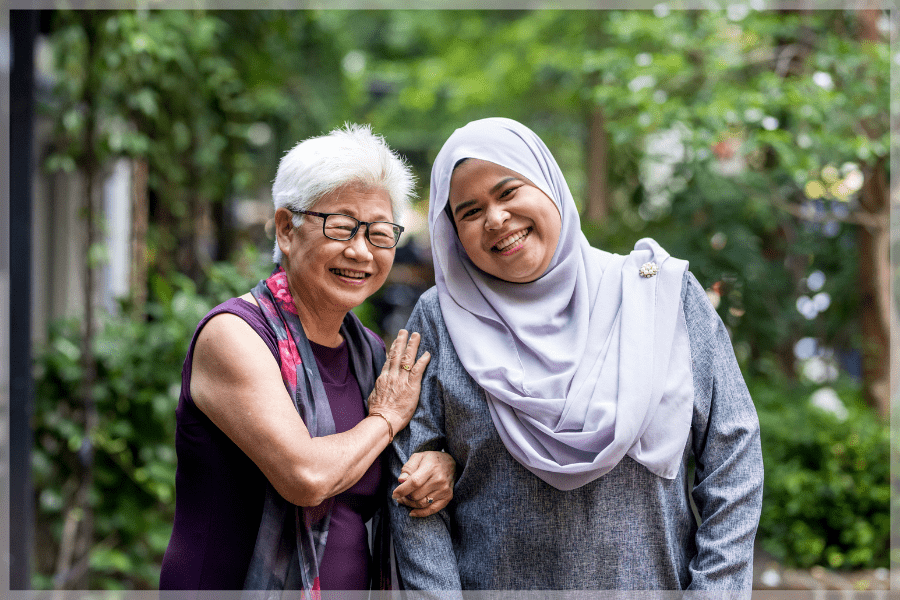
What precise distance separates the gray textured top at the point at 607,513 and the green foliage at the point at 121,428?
2.17 metres

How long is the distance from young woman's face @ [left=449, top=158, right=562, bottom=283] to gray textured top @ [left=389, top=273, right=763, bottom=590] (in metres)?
0.29

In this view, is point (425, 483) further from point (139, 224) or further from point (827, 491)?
point (139, 224)

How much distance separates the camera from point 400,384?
1.78 meters

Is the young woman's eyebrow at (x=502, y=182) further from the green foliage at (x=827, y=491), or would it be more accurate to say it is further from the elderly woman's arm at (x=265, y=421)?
the green foliage at (x=827, y=491)

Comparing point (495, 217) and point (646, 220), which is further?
point (646, 220)

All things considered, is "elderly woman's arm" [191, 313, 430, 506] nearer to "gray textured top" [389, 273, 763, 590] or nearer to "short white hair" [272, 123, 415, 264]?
"gray textured top" [389, 273, 763, 590]

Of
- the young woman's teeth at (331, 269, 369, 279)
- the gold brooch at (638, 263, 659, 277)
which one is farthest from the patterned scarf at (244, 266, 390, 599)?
the gold brooch at (638, 263, 659, 277)

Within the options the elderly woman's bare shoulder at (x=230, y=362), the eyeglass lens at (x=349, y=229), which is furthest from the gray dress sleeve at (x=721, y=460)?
the elderly woman's bare shoulder at (x=230, y=362)

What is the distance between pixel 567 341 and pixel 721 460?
447 mm

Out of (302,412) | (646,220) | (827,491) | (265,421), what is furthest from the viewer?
(646,220)

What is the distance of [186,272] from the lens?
476 centimetres

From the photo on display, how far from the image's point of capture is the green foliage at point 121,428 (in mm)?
3516

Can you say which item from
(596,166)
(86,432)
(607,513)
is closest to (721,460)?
(607,513)

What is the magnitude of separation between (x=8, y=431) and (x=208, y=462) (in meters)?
2.02
